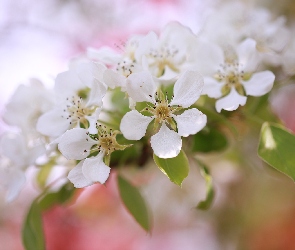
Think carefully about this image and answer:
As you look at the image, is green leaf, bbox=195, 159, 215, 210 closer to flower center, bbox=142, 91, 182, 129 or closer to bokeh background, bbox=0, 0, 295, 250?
flower center, bbox=142, 91, 182, 129

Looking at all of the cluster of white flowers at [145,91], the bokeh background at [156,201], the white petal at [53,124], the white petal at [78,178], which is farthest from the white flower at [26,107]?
the bokeh background at [156,201]

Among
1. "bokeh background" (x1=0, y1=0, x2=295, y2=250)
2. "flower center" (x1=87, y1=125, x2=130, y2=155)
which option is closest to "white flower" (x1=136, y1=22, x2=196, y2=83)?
"flower center" (x1=87, y1=125, x2=130, y2=155)

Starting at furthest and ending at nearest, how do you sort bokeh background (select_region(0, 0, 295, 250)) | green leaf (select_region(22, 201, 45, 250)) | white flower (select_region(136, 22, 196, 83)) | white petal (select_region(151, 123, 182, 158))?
bokeh background (select_region(0, 0, 295, 250))
green leaf (select_region(22, 201, 45, 250))
white flower (select_region(136, 22, 196, 83))
white petal (select_region(151, 123, 182, 158))

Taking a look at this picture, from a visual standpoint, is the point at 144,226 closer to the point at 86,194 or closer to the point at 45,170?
the point at 45,170

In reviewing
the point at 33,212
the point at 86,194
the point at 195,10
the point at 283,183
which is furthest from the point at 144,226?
the point at 195,10

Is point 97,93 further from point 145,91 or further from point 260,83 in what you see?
point 260,83

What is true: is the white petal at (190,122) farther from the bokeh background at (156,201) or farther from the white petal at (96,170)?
the bokeh background at (156,201)
